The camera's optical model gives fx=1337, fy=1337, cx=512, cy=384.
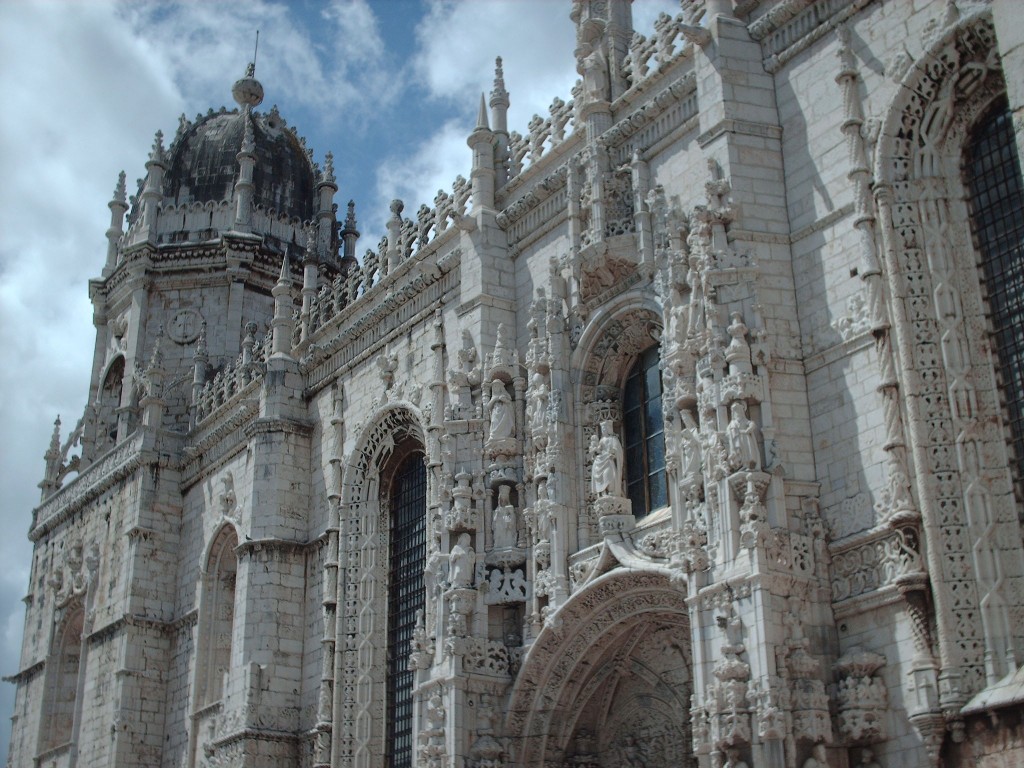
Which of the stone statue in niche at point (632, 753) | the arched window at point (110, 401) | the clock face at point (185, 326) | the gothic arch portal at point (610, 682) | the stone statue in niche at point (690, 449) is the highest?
the clock face at point (185, 326)

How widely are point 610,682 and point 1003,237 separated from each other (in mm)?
8403

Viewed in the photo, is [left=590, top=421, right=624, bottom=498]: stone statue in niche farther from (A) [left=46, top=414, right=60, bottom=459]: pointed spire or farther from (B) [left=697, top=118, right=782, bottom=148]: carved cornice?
(A) [left=46, top=414, right=60, bottom=459]: pointed spire

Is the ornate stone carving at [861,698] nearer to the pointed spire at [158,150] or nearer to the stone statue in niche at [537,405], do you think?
the stone statue in niche at [537,405]

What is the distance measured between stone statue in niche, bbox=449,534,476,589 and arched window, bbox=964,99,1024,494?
855 cm

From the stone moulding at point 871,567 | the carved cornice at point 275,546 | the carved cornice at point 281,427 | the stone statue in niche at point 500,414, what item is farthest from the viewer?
the carved cornice at point 281,427

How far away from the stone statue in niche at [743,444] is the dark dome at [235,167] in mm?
23393

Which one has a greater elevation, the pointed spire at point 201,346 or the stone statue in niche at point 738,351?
the pointed spire at point 201,346

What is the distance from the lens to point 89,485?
34500mm

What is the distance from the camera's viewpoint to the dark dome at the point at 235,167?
36969mm

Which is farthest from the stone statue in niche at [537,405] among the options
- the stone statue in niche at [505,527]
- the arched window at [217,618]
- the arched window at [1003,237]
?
the arched window at [217,618]

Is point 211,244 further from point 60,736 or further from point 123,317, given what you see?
point 60,736

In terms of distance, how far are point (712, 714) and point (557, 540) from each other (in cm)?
483

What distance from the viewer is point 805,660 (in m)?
14.7

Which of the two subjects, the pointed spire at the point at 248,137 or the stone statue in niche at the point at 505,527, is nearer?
the stone statue in niche at the point at 505,527
